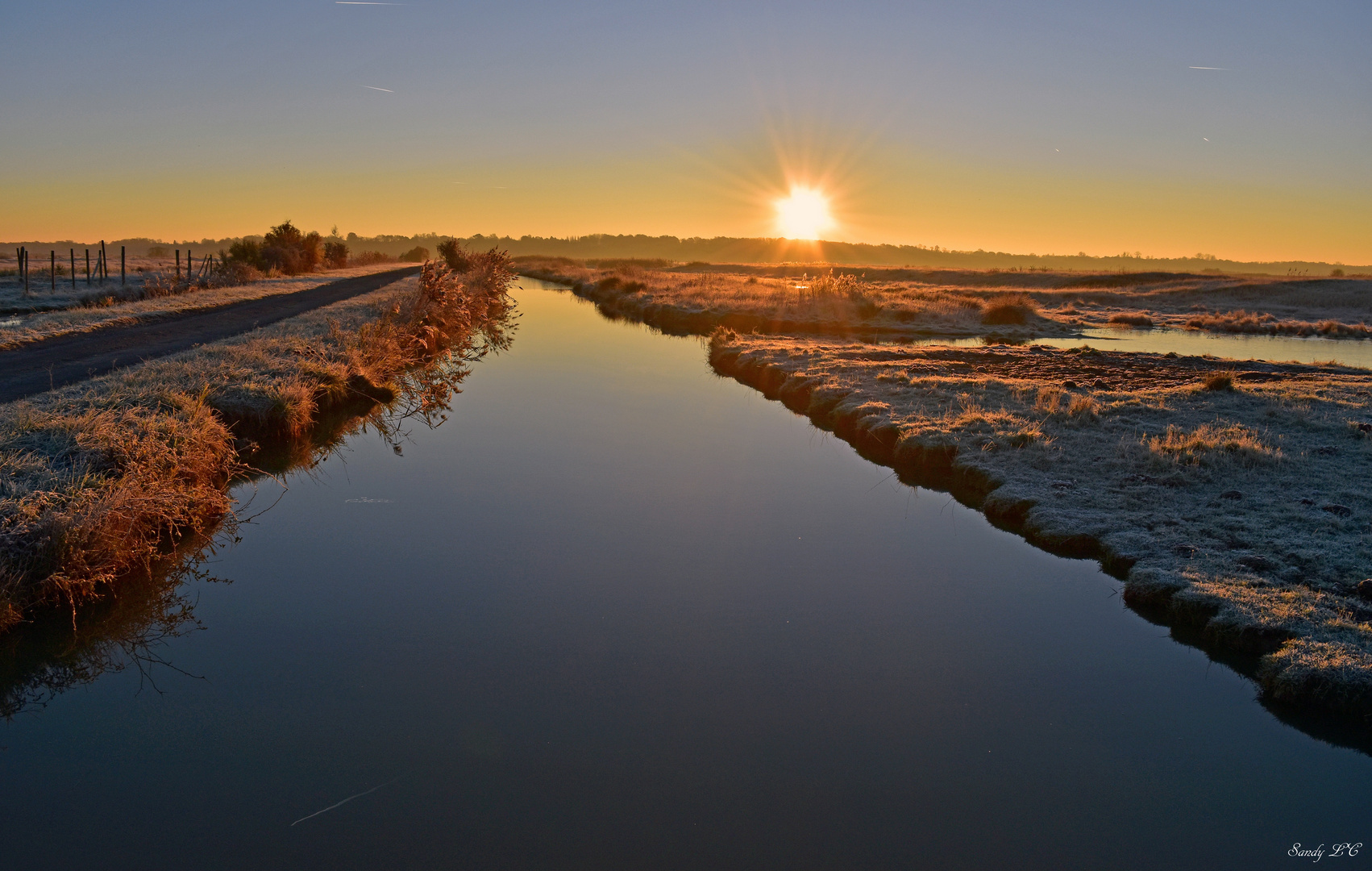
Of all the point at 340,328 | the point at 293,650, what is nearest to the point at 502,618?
the point at 293,650

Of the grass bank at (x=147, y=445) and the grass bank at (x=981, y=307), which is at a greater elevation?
the grass bank at (x=981, y=307)

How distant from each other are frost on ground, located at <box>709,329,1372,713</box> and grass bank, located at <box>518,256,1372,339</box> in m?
15.4

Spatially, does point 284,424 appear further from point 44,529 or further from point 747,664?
point 747,664

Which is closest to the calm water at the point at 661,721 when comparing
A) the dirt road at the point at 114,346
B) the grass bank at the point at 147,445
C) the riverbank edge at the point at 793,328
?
the grass bank at the point at 147,445

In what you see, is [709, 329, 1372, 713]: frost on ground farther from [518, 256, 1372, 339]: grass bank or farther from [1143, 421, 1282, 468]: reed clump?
[518, 256, 1372, 339]: grass bank

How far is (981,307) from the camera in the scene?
148 feet

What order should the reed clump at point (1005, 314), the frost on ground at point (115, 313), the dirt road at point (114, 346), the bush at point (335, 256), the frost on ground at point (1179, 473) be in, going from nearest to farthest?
1. the frost on ground at point (1179, 473)
2. the dirt road at point (114, 346)
3. the frost on ground at point (115, 313)
4. the reed clump at point (1005, 314)
5. the bush at point (335, 256)

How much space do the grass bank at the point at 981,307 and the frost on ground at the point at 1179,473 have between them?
15417 mm

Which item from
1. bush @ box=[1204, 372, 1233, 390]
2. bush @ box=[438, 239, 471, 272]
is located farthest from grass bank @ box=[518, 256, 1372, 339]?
bush @ box=[1204, 372, 1233, 390]

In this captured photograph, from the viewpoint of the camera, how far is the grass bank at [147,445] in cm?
757

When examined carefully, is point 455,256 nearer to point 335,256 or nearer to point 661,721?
point 335,256

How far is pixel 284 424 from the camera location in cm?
1448

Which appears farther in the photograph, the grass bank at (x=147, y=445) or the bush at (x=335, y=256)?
the bush at (x=335, y=256)

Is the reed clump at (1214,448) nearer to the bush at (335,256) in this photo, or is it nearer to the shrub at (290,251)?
the shrub at (290,251)
